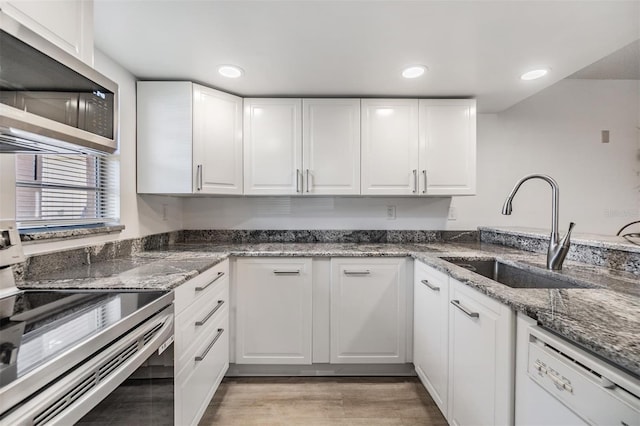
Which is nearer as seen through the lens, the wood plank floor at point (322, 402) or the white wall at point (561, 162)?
the wood plank floor at point (322, 402)

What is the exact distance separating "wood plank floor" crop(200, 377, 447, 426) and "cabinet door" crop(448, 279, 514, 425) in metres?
0.38

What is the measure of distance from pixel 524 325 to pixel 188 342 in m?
1.37

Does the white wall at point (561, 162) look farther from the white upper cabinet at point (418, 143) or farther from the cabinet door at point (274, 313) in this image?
the cabinet door at point (274, 313)

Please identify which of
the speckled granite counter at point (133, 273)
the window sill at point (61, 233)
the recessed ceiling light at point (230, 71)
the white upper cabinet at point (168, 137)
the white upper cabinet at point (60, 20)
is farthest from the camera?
the white upper cabinet at point (168, 137)

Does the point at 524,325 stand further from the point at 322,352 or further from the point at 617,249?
the point at 322,352

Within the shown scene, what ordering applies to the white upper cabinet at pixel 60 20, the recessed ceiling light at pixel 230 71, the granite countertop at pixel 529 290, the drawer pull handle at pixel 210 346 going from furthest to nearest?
1. the recessed ceiling light at pixel 230 71
2. the drawer pull handle at pixel 210 346
3. the white upper cabinet at pixel 60 20
4. the granite countertop at pixel 529 290

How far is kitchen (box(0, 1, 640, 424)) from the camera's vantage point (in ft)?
4.20

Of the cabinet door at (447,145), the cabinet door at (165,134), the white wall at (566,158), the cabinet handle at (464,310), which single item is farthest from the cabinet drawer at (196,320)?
the white wall at (566,158)

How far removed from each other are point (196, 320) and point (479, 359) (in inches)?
51.4

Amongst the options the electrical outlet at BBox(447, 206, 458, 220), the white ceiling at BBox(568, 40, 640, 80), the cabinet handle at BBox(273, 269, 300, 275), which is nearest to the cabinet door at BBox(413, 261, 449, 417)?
the cabinet handle at BBox(273, 269, 300, 275)

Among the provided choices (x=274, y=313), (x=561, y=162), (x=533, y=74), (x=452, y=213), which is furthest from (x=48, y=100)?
(x=561, y=162)

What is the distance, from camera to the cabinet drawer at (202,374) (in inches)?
48.0

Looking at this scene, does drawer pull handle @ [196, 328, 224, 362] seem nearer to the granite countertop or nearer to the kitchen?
the granite countertop

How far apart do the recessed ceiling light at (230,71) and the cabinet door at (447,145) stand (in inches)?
55.4
